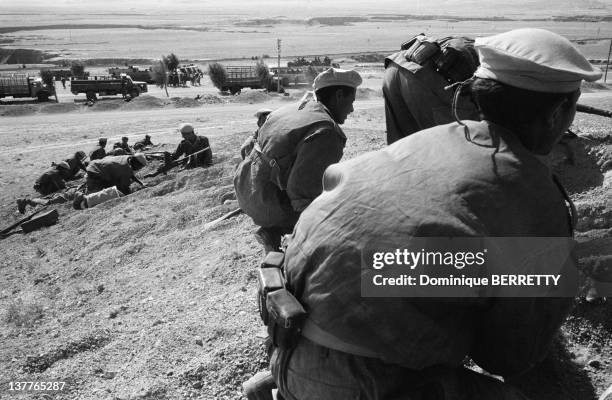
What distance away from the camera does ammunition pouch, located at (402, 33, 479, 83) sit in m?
3.40

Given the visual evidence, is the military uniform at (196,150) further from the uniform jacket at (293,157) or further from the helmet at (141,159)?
the uniform jacket at (293,157)

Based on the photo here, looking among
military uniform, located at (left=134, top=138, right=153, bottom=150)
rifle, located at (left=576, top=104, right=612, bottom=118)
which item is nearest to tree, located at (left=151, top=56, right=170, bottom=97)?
military uniform, located at (left=134, top=138, right=153, bottom=150)

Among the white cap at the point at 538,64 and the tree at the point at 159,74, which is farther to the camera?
the tree at the point at 159,74

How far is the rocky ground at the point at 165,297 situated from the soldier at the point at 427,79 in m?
1.10

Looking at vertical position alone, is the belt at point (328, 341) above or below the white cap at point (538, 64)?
below

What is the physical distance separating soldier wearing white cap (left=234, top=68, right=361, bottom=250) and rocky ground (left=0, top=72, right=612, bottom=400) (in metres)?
0.78

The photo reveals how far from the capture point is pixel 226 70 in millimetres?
33156

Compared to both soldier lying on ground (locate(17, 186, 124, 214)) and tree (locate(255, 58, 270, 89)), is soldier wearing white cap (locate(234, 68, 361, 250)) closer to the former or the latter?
soldier lying on ground (locate(17, 186, 124, 214))

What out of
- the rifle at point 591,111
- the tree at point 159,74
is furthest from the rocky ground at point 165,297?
the tree at point 159,74

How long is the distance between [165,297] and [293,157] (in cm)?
244

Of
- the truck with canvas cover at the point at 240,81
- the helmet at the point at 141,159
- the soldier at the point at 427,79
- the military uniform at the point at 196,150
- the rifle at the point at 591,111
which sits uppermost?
the soldier at the point at 427,79

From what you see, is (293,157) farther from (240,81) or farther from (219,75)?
(240,81)

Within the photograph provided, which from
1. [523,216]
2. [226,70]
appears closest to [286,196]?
[523,216]

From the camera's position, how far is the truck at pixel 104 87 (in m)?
29.9
